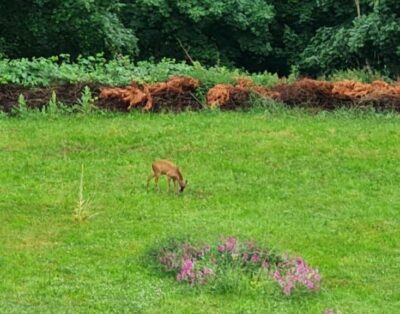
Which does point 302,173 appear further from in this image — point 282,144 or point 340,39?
point 340,39

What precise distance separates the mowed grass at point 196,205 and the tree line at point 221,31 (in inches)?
248

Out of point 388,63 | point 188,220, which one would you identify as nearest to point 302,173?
point 188,220

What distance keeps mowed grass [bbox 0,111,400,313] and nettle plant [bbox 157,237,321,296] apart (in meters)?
0.09

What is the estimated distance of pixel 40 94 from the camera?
12344 millimetres

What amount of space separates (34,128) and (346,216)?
14.0ft

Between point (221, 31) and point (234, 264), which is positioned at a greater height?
point (234, 264)

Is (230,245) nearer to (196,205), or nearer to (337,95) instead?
(196,205)

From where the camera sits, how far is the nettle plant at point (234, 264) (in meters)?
6.43

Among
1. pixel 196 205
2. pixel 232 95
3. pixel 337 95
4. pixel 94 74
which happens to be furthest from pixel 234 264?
pixel 94 74

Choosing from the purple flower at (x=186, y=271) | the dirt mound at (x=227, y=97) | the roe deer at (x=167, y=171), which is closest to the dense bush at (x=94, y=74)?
the dirt mound at (x=227, y=97)

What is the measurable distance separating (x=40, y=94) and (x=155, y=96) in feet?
4.73

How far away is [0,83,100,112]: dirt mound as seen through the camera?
1212 centimetres

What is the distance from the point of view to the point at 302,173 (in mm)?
9789

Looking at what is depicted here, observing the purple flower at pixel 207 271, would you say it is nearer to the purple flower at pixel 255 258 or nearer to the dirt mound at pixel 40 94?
the purple flower at pixel 255 258
